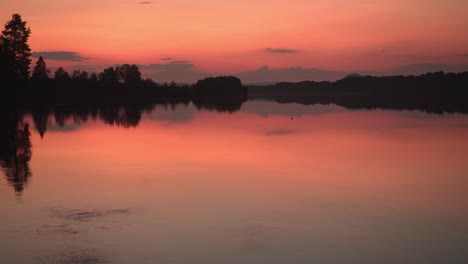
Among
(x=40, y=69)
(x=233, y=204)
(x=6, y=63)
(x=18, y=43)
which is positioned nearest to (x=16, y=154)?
(x=233, y=204)

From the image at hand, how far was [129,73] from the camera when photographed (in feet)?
530

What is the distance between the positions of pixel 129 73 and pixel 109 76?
10433mm

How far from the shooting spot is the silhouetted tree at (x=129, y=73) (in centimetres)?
15934

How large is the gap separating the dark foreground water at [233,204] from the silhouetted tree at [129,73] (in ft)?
434

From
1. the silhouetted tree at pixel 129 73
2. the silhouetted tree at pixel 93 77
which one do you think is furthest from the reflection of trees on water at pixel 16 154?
the silhouetted tree at pixel 129 73

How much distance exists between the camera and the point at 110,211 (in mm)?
14203

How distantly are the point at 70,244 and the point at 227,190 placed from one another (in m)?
7.10

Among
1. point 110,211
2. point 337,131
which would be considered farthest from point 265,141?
point 110,211

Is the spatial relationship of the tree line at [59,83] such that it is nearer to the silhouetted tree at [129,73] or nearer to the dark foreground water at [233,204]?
the silhouetted tree at [129,73]

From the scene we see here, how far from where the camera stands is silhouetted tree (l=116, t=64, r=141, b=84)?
159337mm

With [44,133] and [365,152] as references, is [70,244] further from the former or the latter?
[44,133]

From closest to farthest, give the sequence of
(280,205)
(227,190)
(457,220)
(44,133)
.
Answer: (457,220), (280,205), (227,190), (44,133)

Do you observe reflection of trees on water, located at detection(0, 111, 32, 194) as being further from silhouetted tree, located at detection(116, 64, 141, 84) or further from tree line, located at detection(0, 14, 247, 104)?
silhouetted tree, located at detection(116, 64, 141, 84)

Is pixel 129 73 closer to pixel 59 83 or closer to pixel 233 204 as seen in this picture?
pixel 59 83
